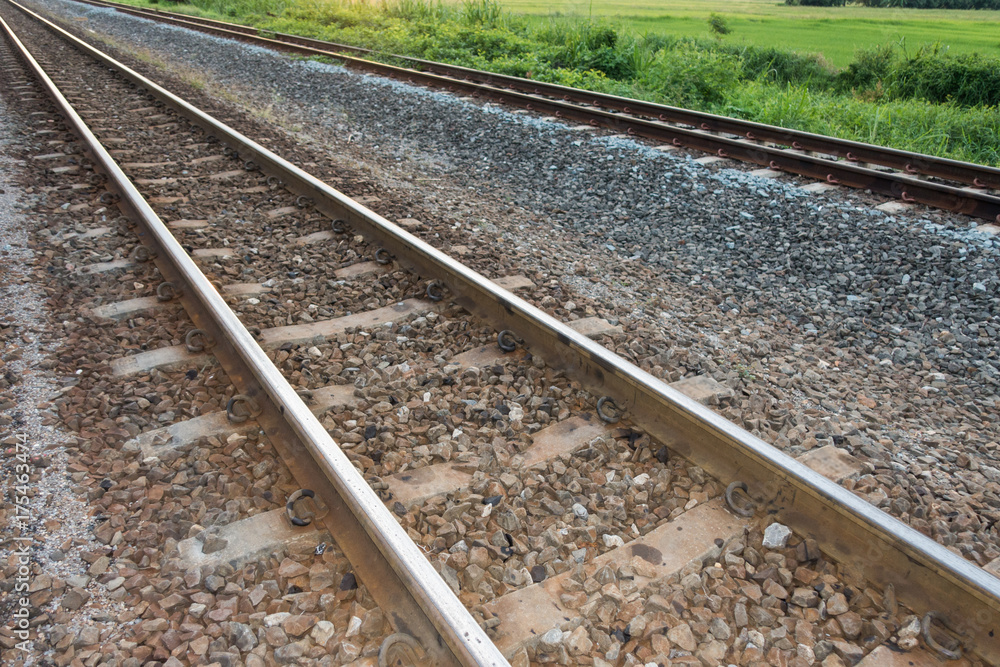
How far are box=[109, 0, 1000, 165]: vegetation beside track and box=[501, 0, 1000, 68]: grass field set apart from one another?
7.75 ft

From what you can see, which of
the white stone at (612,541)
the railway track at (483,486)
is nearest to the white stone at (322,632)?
the railway track at (483,486)

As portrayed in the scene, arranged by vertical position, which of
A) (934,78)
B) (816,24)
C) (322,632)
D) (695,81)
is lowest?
(322,632)

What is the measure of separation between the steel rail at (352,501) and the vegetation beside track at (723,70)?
838cm

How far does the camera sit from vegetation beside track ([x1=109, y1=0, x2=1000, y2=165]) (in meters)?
9.57

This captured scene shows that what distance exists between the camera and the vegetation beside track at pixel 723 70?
9.57 m

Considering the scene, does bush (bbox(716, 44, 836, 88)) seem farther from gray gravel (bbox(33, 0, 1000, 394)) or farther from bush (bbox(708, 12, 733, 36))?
gray gravel (bbox(33, 0, 1000, 394))

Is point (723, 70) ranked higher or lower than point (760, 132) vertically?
higher

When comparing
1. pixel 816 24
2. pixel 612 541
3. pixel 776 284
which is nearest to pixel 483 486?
pixel 612 541

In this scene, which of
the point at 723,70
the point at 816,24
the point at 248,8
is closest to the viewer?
the point at 723,70

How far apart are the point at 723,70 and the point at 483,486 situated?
34.9 feet

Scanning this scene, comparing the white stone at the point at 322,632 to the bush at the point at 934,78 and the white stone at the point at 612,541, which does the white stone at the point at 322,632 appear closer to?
the white stone at the point at 612,541

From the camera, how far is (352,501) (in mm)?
2227

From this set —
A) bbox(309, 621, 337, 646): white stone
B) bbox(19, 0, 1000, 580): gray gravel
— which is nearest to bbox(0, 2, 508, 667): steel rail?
bbox(309, 621, 337, 646): white stone

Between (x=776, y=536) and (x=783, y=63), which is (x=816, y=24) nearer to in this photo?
(x=783, y=63)
